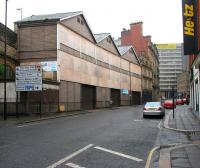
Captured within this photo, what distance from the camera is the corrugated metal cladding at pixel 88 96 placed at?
157ft

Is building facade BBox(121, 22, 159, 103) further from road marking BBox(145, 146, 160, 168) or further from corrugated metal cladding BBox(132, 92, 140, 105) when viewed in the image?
road marking BBox(145, 146, 160, 168)

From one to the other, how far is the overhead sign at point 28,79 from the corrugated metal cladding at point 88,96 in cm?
1747

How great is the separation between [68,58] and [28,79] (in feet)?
41.9

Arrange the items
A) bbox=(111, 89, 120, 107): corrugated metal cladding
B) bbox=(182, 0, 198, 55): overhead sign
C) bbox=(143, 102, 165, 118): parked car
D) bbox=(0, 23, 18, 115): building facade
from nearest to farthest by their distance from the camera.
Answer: bbox=(182, 0, 198, 55): overhead sign < bbox=(143, 102, 165, 118): parked car < bbox=(0, 23, 18, 115): building facade < bbox=(111, 89, 120, 107): corrugated metal cladding

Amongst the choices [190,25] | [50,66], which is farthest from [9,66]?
[190,25]

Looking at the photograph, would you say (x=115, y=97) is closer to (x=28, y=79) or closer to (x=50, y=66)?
(x=50, y=66)

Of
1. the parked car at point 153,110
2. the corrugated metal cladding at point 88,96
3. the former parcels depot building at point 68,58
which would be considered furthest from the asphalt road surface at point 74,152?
the corrugated metal cladding at point 88,96

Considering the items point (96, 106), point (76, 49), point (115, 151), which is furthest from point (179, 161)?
point (96, 106)

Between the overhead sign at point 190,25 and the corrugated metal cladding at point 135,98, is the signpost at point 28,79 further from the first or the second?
the corrugated metal cladding at point 135,98

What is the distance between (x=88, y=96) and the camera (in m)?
49.9

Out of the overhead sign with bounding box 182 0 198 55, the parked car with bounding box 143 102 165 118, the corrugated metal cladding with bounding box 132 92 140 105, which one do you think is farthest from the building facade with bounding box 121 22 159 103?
the overhead sign with bounding box 182 0 198 55

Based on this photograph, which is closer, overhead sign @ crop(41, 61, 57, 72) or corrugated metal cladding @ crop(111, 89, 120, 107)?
overhead sign @ crop(41, 61, 57, 72)

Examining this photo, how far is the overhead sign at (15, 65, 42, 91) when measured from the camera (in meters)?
29.7

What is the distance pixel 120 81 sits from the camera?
68.2m
